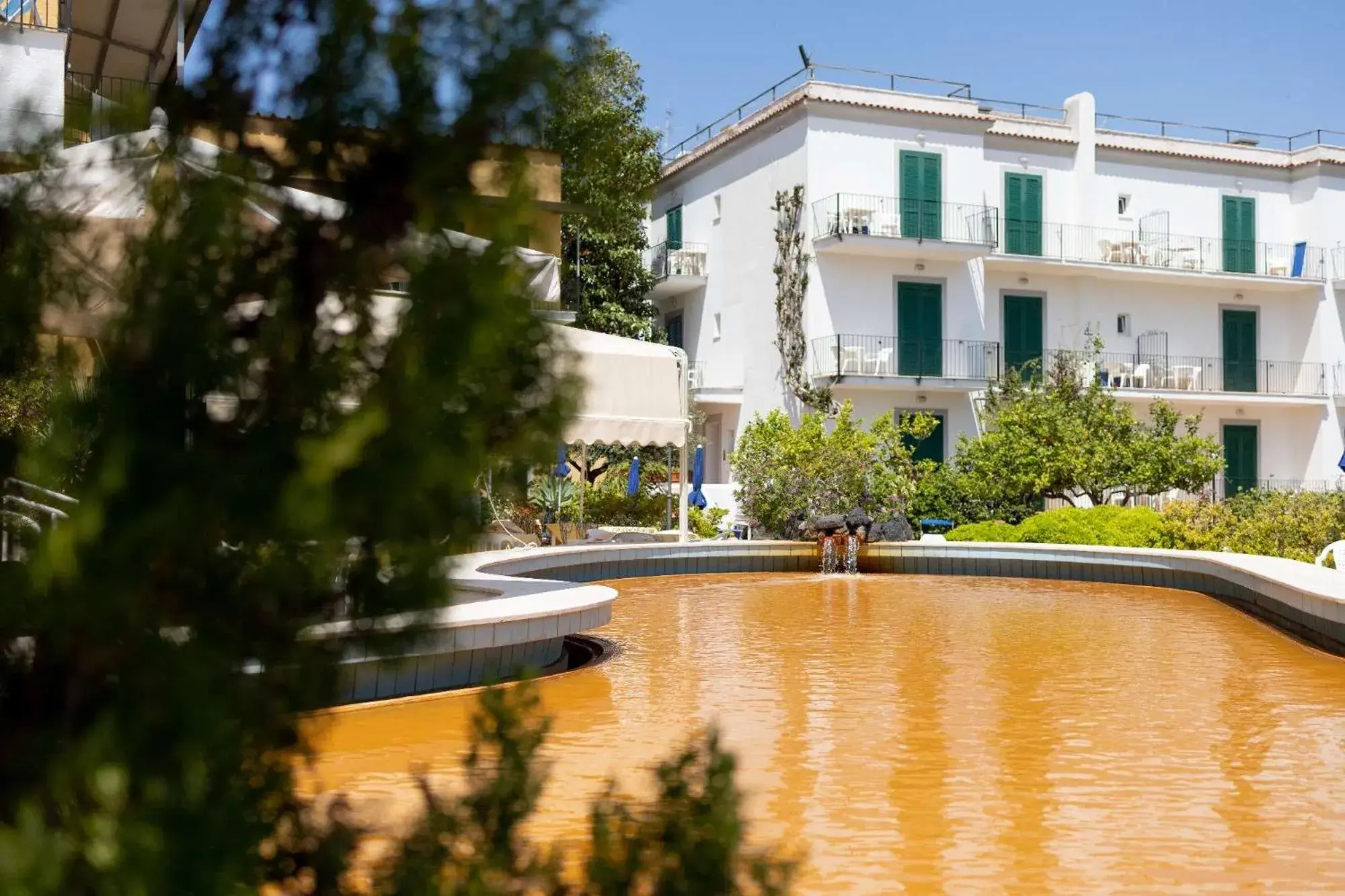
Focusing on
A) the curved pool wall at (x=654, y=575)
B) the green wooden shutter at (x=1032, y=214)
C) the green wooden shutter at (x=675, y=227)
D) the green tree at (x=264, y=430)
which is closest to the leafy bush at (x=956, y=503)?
the curved pool wall at (x=654, y=575)

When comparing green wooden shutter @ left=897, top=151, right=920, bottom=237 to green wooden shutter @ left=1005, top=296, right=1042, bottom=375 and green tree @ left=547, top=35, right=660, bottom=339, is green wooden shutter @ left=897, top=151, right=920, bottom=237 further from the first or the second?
green tree @ left=547, top=35, right=660, bottom=339

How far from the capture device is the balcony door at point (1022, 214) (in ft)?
92.3

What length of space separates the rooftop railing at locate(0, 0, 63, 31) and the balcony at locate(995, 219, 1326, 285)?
64.3ft

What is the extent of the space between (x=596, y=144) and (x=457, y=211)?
35 cm

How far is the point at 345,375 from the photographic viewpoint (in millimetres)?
1407

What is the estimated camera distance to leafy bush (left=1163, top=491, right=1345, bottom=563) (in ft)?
49.2

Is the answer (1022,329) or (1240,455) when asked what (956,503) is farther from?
(1240,455)

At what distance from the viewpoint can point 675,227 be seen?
31.4 meters

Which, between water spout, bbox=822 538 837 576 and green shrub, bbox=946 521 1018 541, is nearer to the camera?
water spout, bbox=822 538 837 576

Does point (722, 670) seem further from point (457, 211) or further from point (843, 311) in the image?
point (843, 311)

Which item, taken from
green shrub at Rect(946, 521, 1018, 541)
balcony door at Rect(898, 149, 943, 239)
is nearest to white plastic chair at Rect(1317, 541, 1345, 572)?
green shrub at Rect(946, 521, 1018, 541)

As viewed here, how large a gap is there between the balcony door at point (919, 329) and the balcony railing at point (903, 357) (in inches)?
0.5

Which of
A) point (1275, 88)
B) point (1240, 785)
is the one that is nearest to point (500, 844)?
point (1240, 785)

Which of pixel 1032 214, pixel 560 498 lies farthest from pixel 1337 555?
pixel 1032 214
